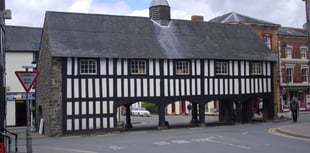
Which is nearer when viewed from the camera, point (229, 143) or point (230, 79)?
point (229, 143)

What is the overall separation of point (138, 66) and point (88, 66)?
334cm

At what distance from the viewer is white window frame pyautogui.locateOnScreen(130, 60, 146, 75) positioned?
28750 mm

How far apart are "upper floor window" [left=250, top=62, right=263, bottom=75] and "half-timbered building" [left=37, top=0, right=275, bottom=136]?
0.24ft

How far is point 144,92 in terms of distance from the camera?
28.8m

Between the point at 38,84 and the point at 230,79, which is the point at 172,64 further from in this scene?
the point at 38,84

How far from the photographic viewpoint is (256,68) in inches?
1307

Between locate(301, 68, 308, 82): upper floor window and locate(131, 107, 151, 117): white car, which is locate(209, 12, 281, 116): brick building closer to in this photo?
locate(301, 68, 308, 82): upper floor window

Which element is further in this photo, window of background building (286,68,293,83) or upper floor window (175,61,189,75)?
window of background building (286,68,293,83)

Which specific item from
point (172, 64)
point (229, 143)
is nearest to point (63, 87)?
point (172, 64)

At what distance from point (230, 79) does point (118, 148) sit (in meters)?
16.1

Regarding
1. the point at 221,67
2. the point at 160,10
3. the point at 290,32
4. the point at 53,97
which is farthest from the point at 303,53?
the point at 53,97

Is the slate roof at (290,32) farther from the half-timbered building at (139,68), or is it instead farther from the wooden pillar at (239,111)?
the wooden pillar at (239,111)

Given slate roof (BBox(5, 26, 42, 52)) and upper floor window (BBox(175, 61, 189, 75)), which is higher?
slate roof (BBox(5, 26, 42, 52))

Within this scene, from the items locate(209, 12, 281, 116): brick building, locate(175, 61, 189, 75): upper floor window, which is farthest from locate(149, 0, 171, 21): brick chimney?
locate(209, 12, 281, 116): brick building
